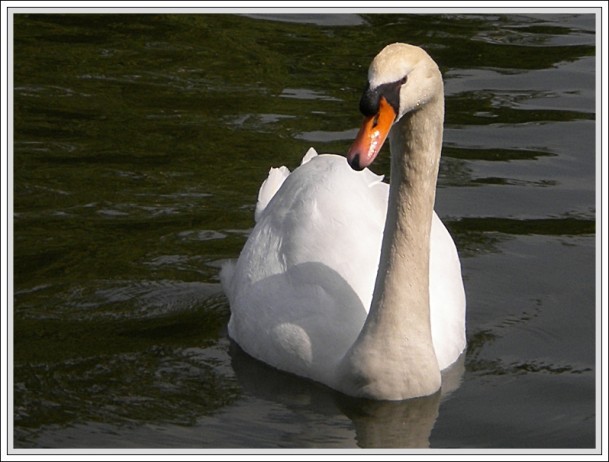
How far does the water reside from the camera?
345 inches

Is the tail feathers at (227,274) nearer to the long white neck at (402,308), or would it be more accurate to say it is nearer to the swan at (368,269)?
the swan at (368,269)


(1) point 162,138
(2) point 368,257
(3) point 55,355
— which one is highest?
(1) point 162,138

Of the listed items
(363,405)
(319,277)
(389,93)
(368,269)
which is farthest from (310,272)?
(389,93)

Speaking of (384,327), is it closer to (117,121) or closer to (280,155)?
(280,155)

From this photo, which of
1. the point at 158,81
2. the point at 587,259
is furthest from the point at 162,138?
the point at 587,259

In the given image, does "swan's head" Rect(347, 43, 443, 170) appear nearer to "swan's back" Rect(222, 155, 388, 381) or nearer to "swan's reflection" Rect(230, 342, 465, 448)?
"swan's back" Rect(222, 155, 388, 381)

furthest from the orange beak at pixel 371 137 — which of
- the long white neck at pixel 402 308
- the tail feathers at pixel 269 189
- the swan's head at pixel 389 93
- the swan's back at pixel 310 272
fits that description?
the tail feathers at pixel 269 189

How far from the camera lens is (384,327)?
343 inches

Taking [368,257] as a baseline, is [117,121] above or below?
above

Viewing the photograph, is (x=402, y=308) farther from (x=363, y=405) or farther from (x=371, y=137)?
(x=371, y=137)

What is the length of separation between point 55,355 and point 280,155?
3.95 meters

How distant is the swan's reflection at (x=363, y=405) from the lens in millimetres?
8562

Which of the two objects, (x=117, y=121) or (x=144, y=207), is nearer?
(x=144, y=207)

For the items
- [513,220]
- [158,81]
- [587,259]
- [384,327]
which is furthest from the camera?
[158,81]
